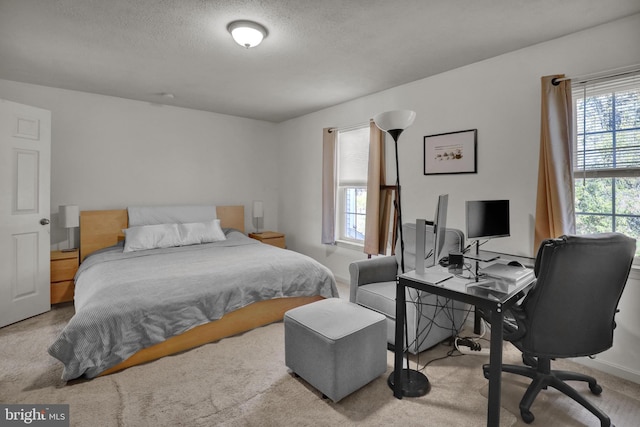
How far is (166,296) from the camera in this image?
97.6 inches

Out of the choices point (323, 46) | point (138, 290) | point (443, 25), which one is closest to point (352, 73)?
point (323, 46)

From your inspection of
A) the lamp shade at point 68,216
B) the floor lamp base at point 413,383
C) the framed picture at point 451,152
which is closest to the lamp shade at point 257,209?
the lamp shade at point 68,216

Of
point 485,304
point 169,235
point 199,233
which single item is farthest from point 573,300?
point 169,235

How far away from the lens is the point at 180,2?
2.06m

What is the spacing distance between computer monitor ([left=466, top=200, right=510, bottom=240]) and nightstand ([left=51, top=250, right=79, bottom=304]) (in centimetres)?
405

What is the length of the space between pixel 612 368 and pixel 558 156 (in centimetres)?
158

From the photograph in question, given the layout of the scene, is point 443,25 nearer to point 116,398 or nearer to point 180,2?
point 180,2

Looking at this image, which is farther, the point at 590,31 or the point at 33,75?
the point at 33,75

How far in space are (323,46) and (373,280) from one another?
207cm

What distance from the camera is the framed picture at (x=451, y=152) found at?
9.97ft

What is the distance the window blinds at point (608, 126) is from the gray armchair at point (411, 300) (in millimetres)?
1086

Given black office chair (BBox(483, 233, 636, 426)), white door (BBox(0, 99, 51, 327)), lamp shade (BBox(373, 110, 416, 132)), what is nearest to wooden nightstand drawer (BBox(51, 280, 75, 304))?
white door (BBox(0, 99, 51, 327))

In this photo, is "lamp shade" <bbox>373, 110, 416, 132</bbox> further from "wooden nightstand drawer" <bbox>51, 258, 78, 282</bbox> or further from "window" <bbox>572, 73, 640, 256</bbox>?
"wooden nightstand drawer" <bbox>51, 258, 78, 282</bbox>

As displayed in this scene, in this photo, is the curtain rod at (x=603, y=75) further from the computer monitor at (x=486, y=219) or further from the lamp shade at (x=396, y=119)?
the lamp shade at (x=396, y=119)
